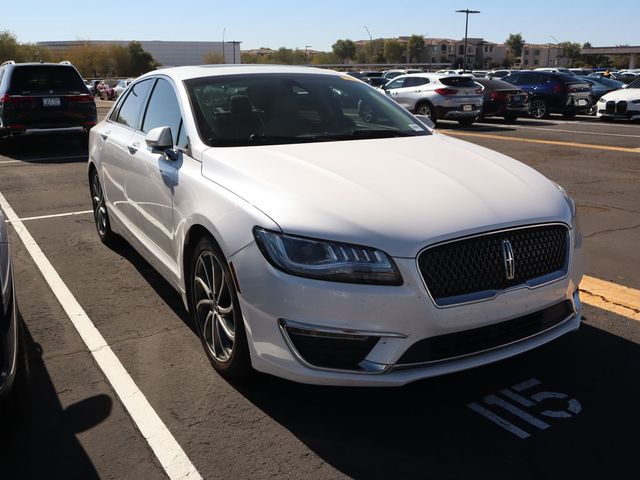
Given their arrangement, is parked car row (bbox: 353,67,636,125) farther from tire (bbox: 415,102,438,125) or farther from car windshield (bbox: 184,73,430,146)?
car windshield (bbox: 184,73,430,146)

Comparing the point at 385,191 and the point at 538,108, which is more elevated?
the point at 538,108

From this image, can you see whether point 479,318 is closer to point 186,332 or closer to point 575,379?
point 575,379

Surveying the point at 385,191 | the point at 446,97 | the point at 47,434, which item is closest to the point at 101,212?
the point at 47,434

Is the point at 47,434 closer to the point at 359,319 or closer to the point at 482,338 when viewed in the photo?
the point at 359,319

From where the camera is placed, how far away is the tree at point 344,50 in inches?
5955

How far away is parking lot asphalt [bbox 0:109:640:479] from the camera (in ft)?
8.94

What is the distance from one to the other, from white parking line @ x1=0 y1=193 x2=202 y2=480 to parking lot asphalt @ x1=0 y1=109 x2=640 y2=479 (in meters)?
0.04

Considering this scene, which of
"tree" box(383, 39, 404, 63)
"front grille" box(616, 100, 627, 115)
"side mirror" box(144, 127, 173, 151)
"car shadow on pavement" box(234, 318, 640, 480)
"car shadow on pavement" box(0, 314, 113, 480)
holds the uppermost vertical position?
"tree" box(383, 39, 404, 63)

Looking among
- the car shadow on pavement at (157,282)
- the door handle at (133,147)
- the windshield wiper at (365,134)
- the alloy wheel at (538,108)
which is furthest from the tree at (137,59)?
the windshield wiper at (365,134)

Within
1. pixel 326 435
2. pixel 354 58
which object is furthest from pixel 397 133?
pixel 354 58

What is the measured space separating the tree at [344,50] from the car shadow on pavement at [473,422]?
154m

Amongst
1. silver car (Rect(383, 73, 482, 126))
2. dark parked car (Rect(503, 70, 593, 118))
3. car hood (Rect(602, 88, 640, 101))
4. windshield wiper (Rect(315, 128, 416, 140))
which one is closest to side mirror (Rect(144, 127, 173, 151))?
windshield wiper (Rect(315, 128, 416, 140))

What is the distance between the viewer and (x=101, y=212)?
604 cm

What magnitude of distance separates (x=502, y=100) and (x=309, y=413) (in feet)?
60.7
